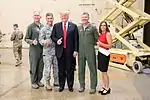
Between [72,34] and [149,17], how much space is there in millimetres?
3401

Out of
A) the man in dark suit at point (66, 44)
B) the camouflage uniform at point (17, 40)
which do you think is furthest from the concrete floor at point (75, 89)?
the camouflage uniform at point (17, 40)

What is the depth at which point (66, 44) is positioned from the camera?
583 cm

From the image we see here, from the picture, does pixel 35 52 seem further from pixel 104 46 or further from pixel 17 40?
pixel 17 40

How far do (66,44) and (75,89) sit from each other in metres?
1.01

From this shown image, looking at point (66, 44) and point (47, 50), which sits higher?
point (66, 44)

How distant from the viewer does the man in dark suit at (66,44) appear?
19.1 ft

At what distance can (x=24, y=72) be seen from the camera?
26.5 ft

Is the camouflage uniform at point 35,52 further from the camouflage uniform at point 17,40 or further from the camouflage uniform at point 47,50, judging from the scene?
the camouflage uniform at point 17,40

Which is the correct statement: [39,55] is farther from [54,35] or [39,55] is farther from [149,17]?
[149,17]

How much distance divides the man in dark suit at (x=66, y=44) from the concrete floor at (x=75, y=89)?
20.7 inches

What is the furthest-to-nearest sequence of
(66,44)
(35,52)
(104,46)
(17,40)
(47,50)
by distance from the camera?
(17,40) < (35,52) < (47,50) < (66,44) < (104,46)

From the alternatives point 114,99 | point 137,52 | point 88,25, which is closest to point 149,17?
point 137,52

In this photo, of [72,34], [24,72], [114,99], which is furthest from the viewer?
[24,72]

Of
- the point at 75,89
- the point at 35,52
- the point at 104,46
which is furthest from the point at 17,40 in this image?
the point at 104,46
